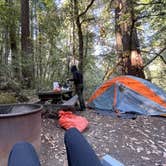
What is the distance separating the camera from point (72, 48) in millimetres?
10445

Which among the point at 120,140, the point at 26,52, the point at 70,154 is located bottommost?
the point at 120,140

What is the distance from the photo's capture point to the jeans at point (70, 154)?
110 centimetres

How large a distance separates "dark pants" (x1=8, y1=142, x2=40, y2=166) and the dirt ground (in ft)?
7.96

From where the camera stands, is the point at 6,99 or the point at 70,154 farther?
the point at 6,99

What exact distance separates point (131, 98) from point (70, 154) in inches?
210

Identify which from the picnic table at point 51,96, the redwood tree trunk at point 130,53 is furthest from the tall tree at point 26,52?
the redwood tree trunk at point 130,53

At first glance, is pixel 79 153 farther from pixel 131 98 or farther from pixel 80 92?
pixel 131 98

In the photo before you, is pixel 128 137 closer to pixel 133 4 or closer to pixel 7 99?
pixel 7 99

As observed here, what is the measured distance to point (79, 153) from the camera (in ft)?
4.15

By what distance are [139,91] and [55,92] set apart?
2.15 meters

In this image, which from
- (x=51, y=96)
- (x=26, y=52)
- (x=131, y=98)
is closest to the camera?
(x=51, y=96)

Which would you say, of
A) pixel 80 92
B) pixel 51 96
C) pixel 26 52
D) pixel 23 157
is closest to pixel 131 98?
pixel 80 92

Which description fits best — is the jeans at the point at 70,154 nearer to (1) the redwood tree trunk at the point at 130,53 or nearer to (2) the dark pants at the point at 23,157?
(2) the dark pants at the point at 23,157

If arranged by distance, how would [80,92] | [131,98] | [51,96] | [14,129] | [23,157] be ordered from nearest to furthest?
[23,157] → [14,129] → [51,96] → [80,92] → [131,98]
